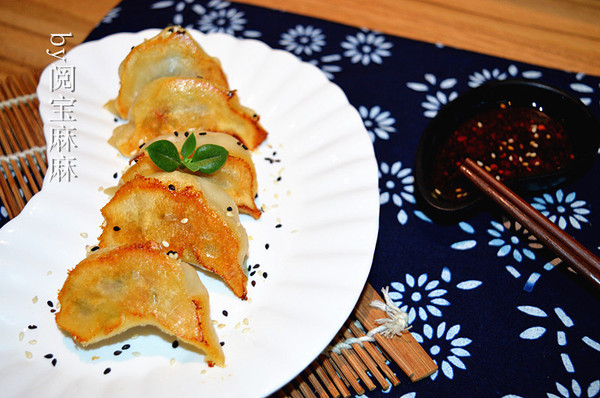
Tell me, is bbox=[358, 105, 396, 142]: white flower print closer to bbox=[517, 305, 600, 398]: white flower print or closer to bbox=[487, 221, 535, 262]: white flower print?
bbox=[487, 221, 535, 262]: white flower print

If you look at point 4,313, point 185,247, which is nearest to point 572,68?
point 185,247

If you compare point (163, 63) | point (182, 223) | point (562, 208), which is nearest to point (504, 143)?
point (562, 208)

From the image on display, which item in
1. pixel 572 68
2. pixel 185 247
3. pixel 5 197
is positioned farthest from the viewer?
pixel 572 68

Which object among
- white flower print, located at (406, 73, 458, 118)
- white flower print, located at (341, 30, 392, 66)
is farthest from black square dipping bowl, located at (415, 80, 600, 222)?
white flower print, located at (341, 30, 392, 66)

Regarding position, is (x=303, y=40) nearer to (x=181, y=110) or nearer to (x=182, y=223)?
(x=181, y=110)

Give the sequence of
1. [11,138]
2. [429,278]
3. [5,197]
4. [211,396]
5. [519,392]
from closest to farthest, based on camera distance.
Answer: [211,396], [519,392], [429,278], [5,197], [11,138]

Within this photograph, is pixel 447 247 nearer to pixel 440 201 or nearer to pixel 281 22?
pixel 440 201
